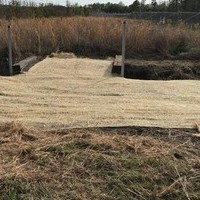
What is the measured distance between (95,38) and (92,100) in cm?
562

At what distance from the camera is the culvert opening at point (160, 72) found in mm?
7844

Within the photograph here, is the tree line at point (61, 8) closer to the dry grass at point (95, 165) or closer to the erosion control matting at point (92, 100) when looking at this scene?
the erosion control matting at point (92, 100)

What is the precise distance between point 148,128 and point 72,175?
1474mm

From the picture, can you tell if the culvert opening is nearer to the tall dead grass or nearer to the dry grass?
the tall dead grass

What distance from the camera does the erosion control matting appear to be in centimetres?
464

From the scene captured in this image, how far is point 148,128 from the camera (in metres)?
4.43

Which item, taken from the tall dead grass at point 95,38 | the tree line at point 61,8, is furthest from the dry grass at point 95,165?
the tree line at point 61,8

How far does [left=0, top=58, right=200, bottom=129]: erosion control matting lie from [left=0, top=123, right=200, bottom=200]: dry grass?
456mm

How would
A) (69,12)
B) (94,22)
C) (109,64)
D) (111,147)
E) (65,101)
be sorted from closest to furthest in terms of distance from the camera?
1. (111,147)
2. (65,101)
3. (109,64)
4. (94,22)
5. (69,12)

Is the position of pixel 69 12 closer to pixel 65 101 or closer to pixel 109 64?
pixel 109 64

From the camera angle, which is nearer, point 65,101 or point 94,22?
point 65,101

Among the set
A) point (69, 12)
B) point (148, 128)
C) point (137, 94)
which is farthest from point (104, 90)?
point (69, 12)

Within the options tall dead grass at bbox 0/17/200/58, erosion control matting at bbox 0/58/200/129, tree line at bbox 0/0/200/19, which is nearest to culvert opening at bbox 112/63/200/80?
erosion control matting at bbox 0/58/200/129

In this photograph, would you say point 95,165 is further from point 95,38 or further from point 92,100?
point 95,38
